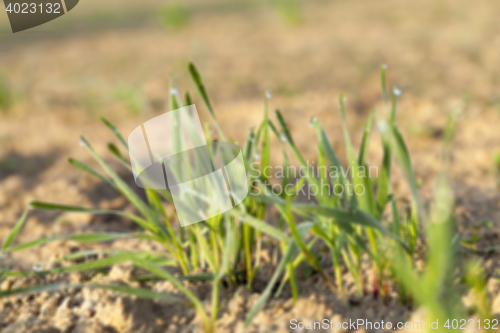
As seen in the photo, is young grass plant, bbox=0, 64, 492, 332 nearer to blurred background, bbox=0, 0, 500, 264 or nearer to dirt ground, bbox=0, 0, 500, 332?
dirt ground, bbox=0, 0, 500, 332

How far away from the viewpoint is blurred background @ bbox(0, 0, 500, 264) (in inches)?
74.0

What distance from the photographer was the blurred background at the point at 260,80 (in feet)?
6.17

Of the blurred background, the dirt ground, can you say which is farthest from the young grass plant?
the blurred background

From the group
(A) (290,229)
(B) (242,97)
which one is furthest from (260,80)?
(A) (290,229)

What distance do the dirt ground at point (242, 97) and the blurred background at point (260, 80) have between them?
12 mm

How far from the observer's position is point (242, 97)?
8.83 ft

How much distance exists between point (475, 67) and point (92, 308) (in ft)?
8.61

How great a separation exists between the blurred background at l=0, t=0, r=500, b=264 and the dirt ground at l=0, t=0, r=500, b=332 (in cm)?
1

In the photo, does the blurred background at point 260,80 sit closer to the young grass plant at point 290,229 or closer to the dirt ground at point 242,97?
the dirt ground at point 242,97

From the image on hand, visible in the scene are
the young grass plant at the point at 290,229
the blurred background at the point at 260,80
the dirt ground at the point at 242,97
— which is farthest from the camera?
the blurred background at the point at 260,80

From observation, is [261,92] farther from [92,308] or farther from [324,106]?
[92,308]

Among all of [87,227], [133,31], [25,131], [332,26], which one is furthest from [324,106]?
[133,31]

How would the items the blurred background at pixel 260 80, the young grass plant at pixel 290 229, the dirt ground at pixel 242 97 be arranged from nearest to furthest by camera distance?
the young grass plant at pixel 290 229 < the dirt ground at pixel 242 97 < the blurred background at pixel 260 80

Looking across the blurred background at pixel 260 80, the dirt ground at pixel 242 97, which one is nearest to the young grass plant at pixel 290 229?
the dirt ground at pixel 242 97
